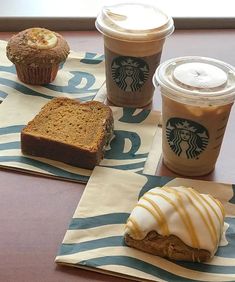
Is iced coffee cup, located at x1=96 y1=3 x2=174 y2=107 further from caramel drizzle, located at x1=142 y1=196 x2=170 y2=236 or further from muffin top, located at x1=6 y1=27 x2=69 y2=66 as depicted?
caramel drizzle, located at x1=142 y1=196 x2=170 y2=236

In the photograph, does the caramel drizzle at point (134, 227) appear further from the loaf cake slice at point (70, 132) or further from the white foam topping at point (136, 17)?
the white foam topping at point (136, 17)

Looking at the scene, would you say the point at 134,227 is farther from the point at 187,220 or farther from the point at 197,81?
the point at 197,81

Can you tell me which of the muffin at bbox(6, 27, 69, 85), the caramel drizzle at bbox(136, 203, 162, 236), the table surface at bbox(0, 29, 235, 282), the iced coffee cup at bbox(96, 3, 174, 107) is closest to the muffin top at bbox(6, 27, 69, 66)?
the muffin at bbox(6, 27, 69, 85)

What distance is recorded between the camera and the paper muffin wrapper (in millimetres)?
1014

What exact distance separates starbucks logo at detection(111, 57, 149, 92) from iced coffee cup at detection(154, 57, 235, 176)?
12 cm

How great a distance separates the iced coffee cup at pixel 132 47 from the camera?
926mm

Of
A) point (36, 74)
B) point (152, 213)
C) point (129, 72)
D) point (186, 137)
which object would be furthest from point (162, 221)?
point (36, 74)

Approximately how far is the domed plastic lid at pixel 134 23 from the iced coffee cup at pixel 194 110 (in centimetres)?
11

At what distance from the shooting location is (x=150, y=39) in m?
0.93

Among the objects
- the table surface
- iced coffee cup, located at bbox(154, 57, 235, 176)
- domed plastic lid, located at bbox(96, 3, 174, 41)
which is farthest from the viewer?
domed plastic lid, located at bbox(96, 3, 174, 41)

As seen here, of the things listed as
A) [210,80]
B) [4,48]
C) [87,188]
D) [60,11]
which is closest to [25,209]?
[87,188]

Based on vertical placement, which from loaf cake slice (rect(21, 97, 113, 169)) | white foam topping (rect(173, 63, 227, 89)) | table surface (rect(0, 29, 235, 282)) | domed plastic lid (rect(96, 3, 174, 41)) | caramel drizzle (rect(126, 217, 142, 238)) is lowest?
table surface (rect(0, 29, 235, 282))

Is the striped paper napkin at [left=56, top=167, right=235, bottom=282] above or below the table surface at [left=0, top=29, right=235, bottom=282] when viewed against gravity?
above

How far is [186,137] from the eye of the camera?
2.64 feet
